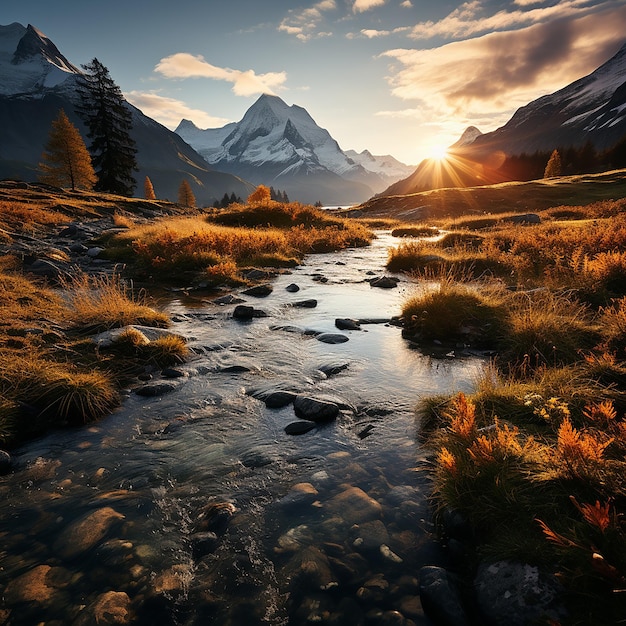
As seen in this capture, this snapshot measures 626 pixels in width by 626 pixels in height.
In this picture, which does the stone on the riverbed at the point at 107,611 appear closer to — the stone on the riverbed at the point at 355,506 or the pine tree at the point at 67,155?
the stone on the riverbed at the point at 355,506

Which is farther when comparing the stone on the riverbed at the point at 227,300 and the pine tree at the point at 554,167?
the pine tree at the point at 554,167

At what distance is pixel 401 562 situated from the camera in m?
3.36

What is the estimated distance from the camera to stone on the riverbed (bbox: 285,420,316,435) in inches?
211

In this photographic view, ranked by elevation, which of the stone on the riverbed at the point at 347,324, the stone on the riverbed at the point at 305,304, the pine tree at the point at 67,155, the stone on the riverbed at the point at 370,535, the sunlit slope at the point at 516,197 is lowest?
the stone on the riverbed at the point at 370,535

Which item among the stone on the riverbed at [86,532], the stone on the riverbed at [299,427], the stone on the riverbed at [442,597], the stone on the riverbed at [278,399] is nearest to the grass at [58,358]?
the stone on the riverbed at [86,532]

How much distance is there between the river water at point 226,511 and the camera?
2992mm

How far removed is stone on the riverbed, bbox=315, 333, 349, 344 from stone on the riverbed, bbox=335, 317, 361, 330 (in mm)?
674

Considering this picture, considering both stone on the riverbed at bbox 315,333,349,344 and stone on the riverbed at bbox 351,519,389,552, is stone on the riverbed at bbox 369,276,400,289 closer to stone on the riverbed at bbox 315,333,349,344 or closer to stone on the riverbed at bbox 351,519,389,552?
stone on the riverbed at bbox 315,333,349,344

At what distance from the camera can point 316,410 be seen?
5703mm

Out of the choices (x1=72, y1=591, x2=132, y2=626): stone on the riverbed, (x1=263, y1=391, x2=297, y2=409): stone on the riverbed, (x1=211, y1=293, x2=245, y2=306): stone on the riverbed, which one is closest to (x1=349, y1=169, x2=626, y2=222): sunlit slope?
(x1=211, y1=293, x2=245, y2=306): stone on the riverbed

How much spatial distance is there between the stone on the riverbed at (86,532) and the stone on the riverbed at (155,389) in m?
2.53

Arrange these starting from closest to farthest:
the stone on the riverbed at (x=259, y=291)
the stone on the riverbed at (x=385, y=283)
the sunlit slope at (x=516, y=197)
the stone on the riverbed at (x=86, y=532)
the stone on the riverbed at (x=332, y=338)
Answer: the stone on the riverbed at (x=86, y=532) < the stone on the riverbed at (x=332, y=338) < the stone on the riverbed at (x=259, y=291) < the stone on the riverbed at (x=385, y=283) < the sunlit slope at (x=516, y=197)

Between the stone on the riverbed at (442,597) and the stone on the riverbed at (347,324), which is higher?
the stone on the riverbed at (347,324)

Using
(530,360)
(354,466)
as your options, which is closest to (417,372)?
(530,360)
